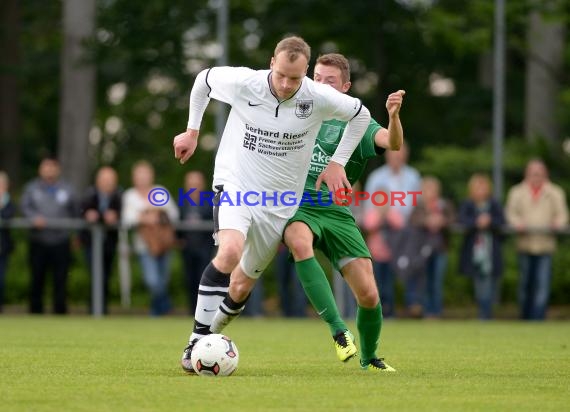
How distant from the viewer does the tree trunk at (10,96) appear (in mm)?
29141

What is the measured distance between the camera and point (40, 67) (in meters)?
29.5

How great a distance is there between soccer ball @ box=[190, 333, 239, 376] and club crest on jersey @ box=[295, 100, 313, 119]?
5.18ft

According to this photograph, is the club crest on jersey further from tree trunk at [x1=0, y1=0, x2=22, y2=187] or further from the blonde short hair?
tree trunk at [x1=0, y1=0, x2=22, y2=187]

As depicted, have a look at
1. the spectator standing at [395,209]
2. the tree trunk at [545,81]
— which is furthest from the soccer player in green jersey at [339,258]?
the tree trunk at [545,81]

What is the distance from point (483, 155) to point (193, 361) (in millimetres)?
16556

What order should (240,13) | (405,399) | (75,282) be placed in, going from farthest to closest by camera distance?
1. (240,13)
2. (75,282)
3. (405,399)

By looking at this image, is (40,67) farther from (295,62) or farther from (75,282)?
(295,62)

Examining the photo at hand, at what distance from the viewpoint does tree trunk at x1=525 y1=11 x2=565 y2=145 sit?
24.4 meters

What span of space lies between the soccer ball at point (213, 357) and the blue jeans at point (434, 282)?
986 cm

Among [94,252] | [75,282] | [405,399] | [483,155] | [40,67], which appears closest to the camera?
[405,399]

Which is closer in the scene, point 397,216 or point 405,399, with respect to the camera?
point 405,399

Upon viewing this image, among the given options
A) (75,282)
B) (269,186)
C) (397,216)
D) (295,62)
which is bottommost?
(75,282)

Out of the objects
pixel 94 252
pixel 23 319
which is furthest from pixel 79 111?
pixel 23 319

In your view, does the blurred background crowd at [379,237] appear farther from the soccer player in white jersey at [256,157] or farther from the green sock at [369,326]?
the soccer player in white jersey at [256,157]
